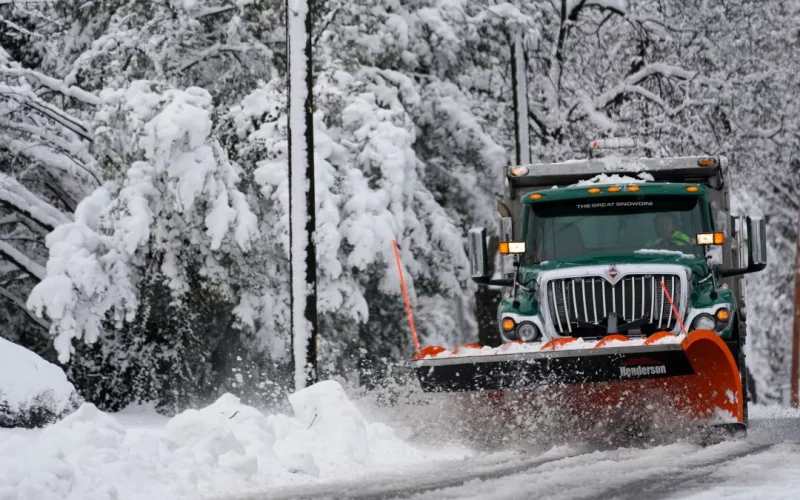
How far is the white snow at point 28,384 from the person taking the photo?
10352mm

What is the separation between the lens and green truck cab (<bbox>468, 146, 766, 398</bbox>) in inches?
436

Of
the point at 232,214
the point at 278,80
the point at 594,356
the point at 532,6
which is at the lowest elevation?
the point at 594,356

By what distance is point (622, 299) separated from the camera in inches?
436

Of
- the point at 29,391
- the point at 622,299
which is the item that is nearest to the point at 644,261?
the point at 622,299

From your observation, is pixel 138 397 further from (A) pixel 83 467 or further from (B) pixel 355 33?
(A) pixel 83 467

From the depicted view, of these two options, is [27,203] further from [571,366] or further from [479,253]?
[571,366]

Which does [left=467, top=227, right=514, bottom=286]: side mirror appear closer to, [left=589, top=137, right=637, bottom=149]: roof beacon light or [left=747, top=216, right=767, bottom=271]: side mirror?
[left=589, top=137, right=637, bottom=149]: roof beacon light

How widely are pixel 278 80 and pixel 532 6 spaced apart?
7.17 meters

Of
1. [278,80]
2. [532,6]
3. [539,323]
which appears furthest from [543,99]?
[539,323]

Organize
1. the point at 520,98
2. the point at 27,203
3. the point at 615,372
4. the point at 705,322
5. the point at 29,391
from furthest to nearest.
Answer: the point at 520,98
the point at 27,203
the point at 705,322
the point at 29,391
the point at 615,372

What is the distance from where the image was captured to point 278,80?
18078 mm

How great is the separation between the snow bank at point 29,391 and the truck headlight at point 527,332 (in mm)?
3968

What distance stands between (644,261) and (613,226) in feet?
2.50

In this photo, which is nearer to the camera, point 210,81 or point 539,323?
point 539,323
